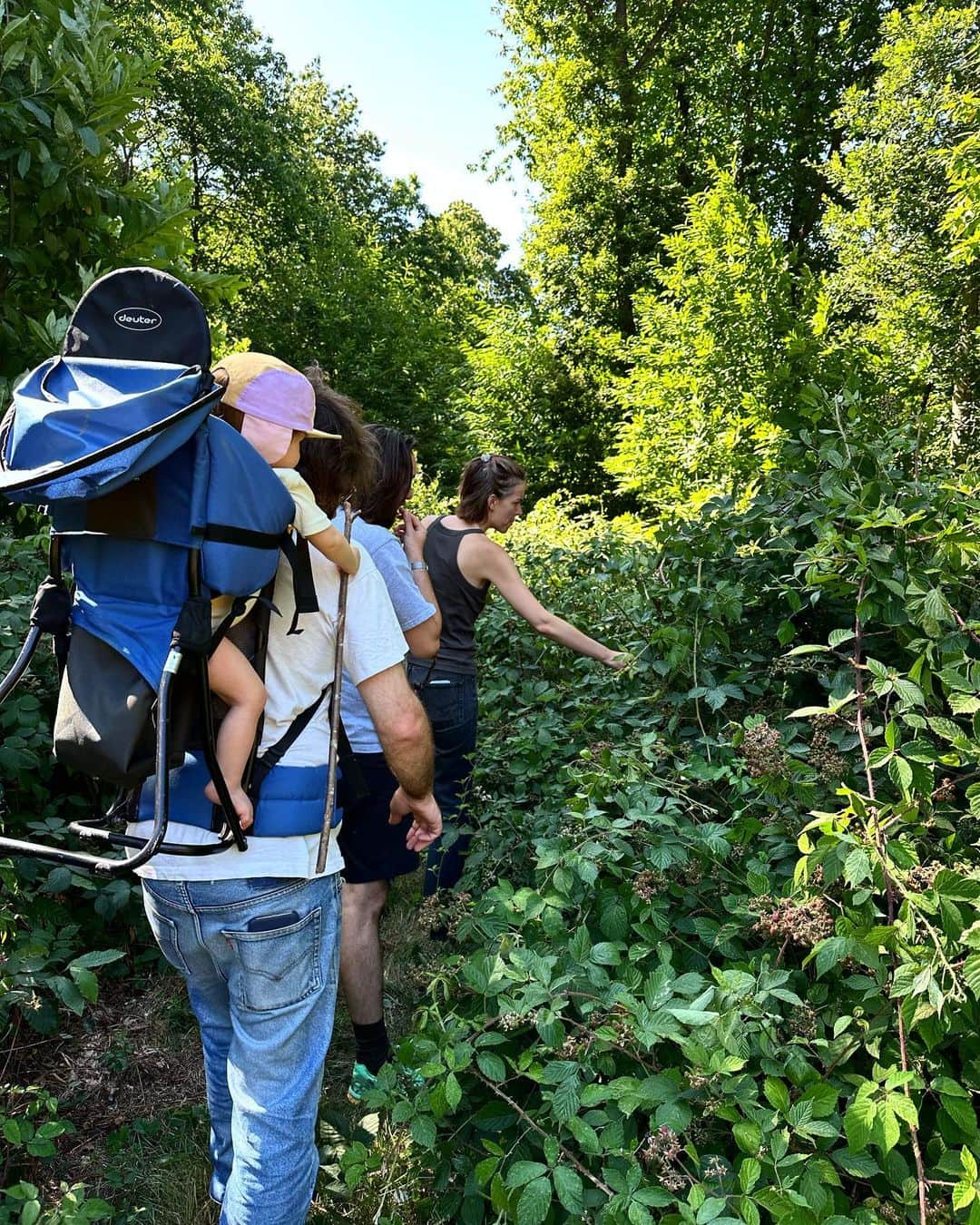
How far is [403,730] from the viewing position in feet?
6.81

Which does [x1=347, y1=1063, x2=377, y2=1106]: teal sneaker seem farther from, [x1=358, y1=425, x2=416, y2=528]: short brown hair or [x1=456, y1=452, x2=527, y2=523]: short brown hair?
[x1=456, y1=452, x2=527, y2=523]: short brown hair

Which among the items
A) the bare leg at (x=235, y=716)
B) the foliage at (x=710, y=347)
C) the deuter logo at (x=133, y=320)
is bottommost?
the bare leg at (x=235, y=716)

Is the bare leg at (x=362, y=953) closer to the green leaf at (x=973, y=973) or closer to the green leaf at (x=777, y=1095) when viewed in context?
the green leaf at (x=777, y=1095)

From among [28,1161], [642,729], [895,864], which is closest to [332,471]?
[642,729]

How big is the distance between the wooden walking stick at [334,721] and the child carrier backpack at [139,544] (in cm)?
26

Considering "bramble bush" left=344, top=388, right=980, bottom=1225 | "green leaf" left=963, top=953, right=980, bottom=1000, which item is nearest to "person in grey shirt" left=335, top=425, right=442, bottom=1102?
"bramble bush" left=344, top=388, right=980, bottom=1225

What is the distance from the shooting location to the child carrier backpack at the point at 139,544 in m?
1.46

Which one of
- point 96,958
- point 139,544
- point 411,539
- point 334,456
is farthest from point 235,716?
point 411,539

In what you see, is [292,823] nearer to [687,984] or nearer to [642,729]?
[687,984]

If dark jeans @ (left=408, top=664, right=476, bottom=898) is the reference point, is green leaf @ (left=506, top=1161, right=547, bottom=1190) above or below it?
below

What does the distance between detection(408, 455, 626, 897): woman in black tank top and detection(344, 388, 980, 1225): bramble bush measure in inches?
33.6

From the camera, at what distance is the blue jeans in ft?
5.81

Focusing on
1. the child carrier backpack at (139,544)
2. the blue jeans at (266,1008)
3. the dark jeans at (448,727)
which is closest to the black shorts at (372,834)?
the dark jeans at (448,727)

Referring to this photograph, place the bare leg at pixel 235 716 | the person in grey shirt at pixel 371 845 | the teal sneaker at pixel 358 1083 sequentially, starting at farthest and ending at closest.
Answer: the person in grey shirt at pixel 371 845 < the teal sneaker at pixel 358 1083 < the bare leg at pixel 235 716
